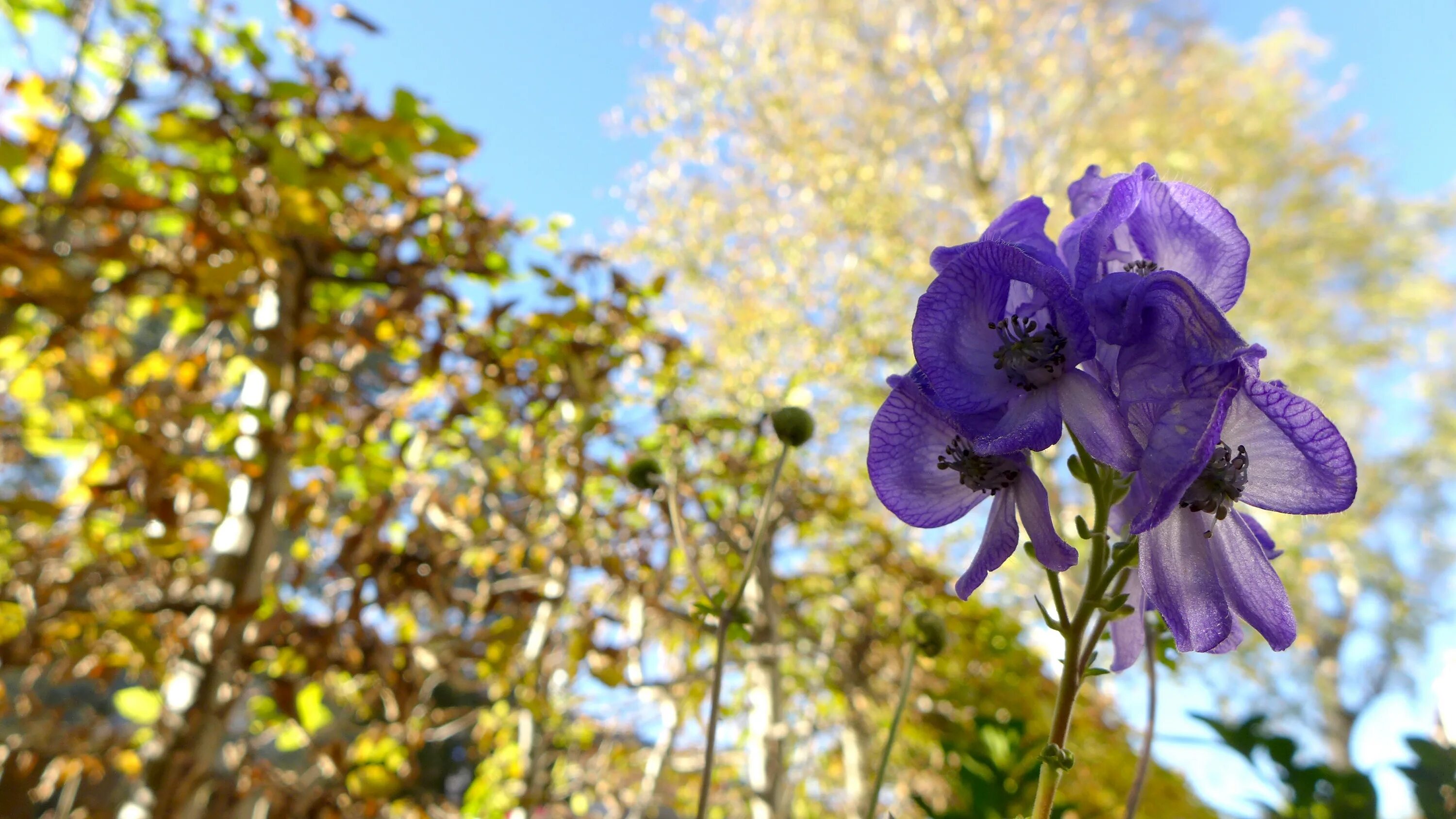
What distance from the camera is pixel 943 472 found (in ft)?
2.31

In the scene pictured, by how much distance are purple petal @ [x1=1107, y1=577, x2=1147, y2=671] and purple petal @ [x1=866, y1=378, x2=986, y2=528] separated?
0.19 m

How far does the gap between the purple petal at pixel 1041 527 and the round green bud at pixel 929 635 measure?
1.24 ft

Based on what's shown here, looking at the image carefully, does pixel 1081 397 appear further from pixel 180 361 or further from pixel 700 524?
pixel 180 361

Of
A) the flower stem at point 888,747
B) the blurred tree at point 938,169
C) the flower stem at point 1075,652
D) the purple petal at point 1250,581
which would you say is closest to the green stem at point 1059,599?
the flower stem at point 1075,652

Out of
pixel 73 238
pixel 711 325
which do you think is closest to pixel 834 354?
pixel 711 325

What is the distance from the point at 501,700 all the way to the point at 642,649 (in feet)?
4.03

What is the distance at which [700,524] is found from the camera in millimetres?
2748

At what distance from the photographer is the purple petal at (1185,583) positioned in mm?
571

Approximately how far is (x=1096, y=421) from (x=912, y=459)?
6.4 inches

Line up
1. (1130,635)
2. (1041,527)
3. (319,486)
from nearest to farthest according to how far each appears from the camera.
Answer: (1041,527) < (1130,635) < (319,486)

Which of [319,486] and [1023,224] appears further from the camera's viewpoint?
[319,486]

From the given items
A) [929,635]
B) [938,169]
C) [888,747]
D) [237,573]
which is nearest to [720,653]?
[888,747]

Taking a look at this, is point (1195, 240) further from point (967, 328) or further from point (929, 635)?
point (929, 635)

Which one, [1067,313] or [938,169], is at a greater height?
[938,169]
